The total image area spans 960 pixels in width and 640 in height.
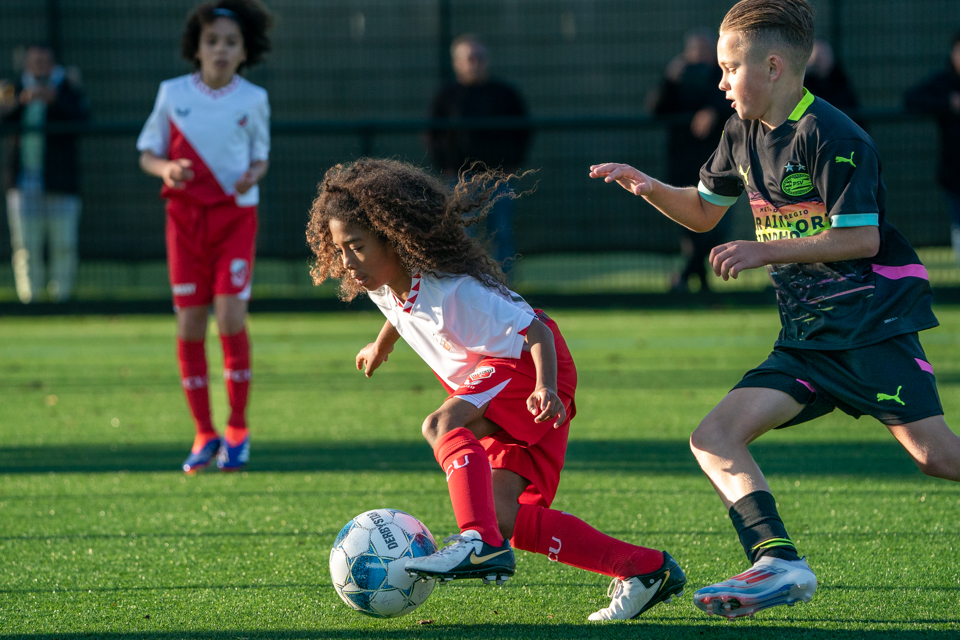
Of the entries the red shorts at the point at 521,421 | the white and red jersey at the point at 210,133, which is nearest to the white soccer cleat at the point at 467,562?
the red shorts at the point at 521,421

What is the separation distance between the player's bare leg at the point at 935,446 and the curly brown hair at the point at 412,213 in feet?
3.64

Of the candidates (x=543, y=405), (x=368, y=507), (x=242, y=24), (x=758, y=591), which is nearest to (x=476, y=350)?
(x=543, y=405)

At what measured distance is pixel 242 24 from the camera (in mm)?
4941

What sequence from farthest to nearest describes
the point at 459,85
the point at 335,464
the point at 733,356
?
the point at 459,85 < the point at 733,356 < the point at 335,464

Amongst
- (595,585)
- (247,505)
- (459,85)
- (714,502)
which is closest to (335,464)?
(247,505)

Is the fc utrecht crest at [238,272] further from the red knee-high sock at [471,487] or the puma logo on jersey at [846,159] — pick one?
the puma logo on jersey at [846,159]

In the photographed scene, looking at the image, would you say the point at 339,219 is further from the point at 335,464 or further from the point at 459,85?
the point at 459,85

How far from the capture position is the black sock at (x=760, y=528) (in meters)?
2.60

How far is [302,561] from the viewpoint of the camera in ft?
11.0

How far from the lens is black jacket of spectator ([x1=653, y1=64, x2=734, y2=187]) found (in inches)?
392

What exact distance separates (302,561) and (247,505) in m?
0.79

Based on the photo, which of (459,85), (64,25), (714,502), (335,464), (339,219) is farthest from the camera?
(64,25)

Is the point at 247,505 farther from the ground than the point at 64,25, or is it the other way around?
the point at 64,25

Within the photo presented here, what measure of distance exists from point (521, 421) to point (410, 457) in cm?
201
